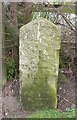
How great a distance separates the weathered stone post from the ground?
125 mm

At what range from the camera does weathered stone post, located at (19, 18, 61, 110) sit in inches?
140

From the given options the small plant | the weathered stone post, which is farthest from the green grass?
the small plant

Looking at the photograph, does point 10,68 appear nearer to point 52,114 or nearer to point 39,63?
point 39,63

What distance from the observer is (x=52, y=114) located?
3.61 m

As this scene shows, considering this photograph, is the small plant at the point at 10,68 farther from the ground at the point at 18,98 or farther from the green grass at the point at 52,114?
the green grass at the point at 52,114

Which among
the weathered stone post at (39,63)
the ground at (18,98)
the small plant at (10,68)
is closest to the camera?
the weathered stone post at (39,63)

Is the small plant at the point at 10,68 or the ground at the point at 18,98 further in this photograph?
the small plant at the point at 10,68

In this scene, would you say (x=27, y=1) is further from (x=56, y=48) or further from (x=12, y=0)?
(x=56, y=48)

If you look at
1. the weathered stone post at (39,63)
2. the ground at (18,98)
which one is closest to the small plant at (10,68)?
the ground at (18,98)

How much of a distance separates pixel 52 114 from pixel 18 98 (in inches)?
22.9

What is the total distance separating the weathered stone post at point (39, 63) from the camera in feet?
11.6

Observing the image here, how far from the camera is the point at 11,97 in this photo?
4.01m

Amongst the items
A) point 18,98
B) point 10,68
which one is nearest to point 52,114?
point 18,98

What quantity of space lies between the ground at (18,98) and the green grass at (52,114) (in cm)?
13
